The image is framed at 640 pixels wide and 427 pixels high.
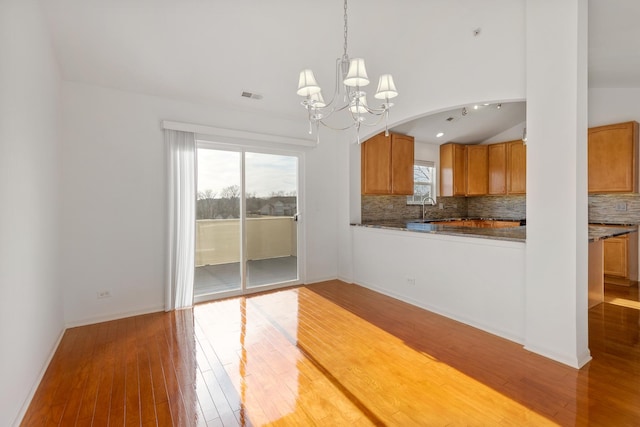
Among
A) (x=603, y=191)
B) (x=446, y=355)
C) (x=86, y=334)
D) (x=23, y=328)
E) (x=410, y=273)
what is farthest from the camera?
(x=603, y=191)

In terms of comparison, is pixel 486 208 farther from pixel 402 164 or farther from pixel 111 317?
pixel 111 317

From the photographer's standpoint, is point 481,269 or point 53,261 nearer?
point 53,261

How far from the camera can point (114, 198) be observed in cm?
341

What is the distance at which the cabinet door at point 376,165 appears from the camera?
5.02 metres

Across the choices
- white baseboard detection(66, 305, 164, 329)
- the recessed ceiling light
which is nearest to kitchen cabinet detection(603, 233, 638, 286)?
the recessed ceiling light

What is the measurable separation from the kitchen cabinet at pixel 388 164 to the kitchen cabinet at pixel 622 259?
3071mm

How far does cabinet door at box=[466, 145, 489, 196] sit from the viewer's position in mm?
6574

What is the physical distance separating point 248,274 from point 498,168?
550 cm

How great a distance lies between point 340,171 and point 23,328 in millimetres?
4058

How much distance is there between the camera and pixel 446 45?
323 centimetres

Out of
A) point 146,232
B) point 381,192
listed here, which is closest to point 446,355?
point 381,192

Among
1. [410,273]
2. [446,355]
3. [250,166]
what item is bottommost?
[446,355]

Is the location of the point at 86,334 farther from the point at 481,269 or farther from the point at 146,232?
the point at 481,269

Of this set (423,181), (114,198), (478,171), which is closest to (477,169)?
(478,171)
